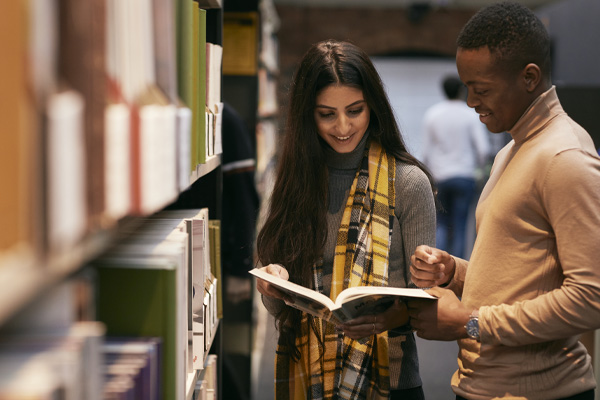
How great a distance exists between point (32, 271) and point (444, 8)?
8899mm

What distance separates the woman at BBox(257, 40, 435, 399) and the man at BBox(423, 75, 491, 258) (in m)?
3.84

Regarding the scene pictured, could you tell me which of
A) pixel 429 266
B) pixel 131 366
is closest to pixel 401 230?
pixel 429 266

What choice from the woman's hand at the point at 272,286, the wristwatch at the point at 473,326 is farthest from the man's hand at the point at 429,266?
the woman's hand at the point at 272,286

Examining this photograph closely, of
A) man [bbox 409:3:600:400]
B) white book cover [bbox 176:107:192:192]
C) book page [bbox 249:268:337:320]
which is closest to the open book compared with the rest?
book page [bbox 249:268:337:320]

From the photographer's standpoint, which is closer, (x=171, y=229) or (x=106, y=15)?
(x=106, y=15)

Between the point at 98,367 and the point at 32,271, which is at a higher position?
the point at 32,271

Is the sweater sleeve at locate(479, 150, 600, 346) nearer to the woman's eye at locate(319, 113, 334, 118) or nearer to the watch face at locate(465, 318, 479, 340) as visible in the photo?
the watch face at locate(465, 318, 479, 340)

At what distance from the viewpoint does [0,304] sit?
0.37 m

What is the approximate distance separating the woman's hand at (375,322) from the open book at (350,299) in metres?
0.02

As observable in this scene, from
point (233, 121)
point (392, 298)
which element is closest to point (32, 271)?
point (392, 298)

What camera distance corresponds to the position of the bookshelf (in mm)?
414

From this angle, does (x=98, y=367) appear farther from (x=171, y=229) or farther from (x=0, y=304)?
(x=171, y=229)

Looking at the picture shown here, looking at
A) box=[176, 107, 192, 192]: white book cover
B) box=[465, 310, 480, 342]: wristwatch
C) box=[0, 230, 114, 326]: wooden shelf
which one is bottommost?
box=[465, 310, 480, 342]: wristwatch

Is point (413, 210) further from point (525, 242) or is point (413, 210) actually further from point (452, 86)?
point (452, 86)
